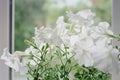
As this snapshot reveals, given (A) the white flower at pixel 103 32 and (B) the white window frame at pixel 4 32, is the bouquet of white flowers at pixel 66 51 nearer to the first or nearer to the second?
(A) the white flower at pixel 103 32

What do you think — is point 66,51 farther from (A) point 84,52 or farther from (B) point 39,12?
(B) point 39,12

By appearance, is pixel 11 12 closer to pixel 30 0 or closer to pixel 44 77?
pixel 30 0

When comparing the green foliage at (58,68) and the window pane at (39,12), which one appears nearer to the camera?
the green foliage at (58,68)

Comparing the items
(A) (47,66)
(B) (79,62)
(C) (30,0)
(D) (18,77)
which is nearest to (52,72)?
(A) (47,66)

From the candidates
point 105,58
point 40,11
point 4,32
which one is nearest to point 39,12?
point 40,11

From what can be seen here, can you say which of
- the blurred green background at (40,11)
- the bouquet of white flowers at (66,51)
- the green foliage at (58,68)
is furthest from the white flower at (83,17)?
the blurred green background at (40,11)

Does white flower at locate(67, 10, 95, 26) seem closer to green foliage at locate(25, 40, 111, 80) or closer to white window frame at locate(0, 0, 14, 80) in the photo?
green foliage at locate(25, 40, 111, 80)
